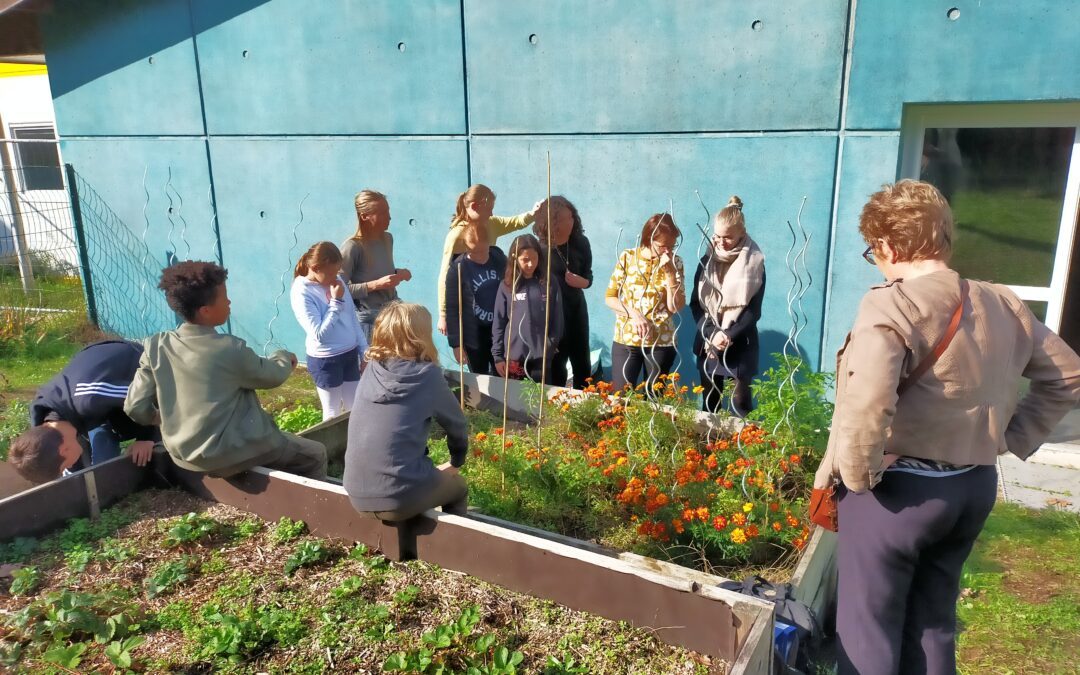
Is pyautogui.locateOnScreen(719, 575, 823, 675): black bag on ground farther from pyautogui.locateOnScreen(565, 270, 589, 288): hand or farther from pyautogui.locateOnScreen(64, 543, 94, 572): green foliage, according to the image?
pyautogui.locateOnScreen(64, 543, 94, 572): green foliage

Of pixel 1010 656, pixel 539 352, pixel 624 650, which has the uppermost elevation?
pixel 539 352

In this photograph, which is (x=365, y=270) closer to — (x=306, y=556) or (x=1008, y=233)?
(x=306, y=556)

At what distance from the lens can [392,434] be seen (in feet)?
9.93

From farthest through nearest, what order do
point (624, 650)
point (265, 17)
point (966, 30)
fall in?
1. point (265, 17)
2. point (966, 30)
3. point (624, 650)

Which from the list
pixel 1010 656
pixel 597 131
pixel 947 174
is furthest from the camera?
pixel 597 131

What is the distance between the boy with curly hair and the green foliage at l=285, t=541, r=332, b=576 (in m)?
0.61

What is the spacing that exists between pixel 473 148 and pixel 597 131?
1.17 m

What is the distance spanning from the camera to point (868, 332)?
83.0 inches

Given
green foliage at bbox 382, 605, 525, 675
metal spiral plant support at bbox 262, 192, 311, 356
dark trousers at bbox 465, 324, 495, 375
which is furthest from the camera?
metal spiral plant support at bbox 262, 192, 311, 356

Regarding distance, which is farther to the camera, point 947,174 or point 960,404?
point 947,174

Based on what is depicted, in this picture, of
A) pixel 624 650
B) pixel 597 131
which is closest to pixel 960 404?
pixel 624 650

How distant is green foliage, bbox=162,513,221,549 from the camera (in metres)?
3.37

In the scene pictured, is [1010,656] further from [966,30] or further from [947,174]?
[966,30]

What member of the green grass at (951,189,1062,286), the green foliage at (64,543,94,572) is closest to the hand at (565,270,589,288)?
the green grass at (951,189,1062,286)
